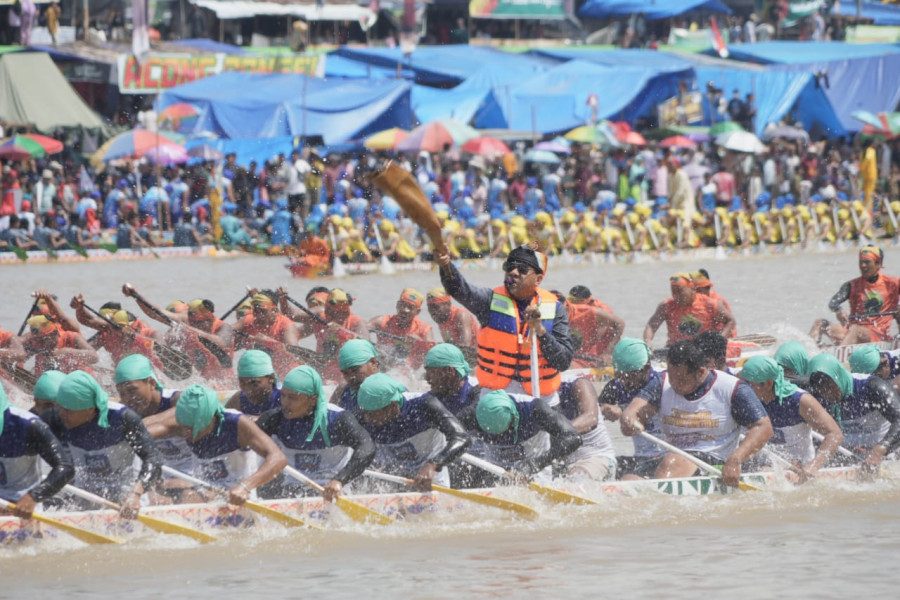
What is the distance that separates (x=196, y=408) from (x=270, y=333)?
5.06 metres

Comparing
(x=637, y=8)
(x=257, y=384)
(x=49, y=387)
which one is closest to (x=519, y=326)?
(x=257, y=384)

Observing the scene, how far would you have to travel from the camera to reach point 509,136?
30.7 metres

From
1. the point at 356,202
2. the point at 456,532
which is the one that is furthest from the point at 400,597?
the point at 356,202

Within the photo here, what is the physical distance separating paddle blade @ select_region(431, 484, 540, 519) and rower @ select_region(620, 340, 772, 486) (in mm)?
723

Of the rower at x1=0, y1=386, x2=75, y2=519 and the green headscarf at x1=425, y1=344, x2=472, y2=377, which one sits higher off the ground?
the green headscarf at x1=425, y1=344, x2=472, y2=377

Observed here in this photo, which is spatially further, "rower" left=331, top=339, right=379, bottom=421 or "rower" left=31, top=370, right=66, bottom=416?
"rower" left=331, top=339, right=379, bottom=421

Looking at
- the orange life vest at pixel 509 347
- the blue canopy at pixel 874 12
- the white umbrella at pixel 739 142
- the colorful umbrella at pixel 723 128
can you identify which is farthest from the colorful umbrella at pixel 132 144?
the blue canopy at pixel 874 12

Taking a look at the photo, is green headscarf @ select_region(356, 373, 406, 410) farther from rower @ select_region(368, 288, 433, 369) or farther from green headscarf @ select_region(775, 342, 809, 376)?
rower @ select_region(368, 288, 433, 369)

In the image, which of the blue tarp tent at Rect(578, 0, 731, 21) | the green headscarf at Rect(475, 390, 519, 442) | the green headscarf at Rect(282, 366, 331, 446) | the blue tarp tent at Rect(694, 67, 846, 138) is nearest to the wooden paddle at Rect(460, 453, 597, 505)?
the green headscarf at Rect(475, 390, 519, 442)

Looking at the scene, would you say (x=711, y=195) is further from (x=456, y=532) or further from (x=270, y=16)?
(x=456, y=532)

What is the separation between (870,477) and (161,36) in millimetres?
29566

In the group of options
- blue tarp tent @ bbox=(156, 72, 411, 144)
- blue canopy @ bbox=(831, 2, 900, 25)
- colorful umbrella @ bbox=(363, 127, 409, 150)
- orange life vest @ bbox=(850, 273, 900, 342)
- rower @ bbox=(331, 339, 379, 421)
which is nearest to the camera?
rower @ bbox=(331, 339, 379, 421)

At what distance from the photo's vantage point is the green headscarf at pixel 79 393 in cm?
831

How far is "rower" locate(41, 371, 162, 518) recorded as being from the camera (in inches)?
329
